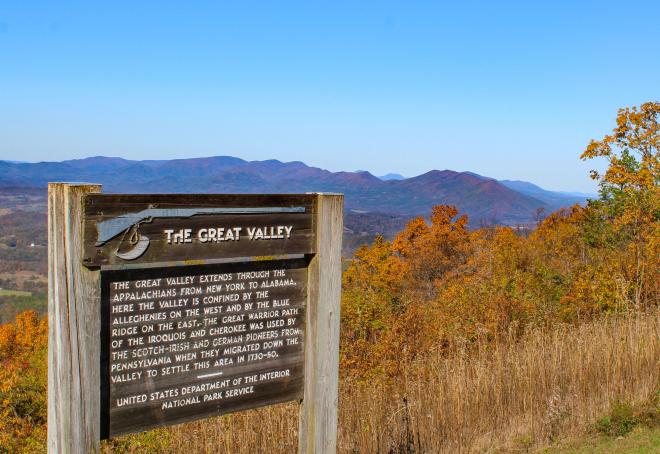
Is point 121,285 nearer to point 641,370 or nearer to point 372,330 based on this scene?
point 641,370

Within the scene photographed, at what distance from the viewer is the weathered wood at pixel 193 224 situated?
9.36 feet

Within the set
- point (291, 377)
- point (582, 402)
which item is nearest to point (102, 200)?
point (291, 377)

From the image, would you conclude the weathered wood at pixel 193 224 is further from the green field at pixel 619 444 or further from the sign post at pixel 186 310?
the green field at pixel 619 444

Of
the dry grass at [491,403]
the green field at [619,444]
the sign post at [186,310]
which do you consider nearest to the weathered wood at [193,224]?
the sign post at [186,310]

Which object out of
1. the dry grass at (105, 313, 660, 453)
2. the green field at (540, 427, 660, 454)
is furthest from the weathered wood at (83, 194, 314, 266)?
the green field at (540, 427, 660, 454)

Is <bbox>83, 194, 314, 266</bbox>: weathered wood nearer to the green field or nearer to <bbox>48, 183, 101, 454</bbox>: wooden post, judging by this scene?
<bbox>48, 183, 101, 454</bbox>: wooden post

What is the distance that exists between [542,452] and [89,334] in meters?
→ 3.79

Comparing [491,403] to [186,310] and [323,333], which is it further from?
[186,310]

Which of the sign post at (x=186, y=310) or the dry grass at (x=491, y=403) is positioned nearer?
the sign post at (x=186, y=310)

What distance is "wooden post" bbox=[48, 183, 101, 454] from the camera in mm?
2758

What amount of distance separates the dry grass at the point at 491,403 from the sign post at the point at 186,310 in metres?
1.00

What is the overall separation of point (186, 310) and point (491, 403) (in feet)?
11.1

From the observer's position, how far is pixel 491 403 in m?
5.40

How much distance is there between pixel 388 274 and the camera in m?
40.9
